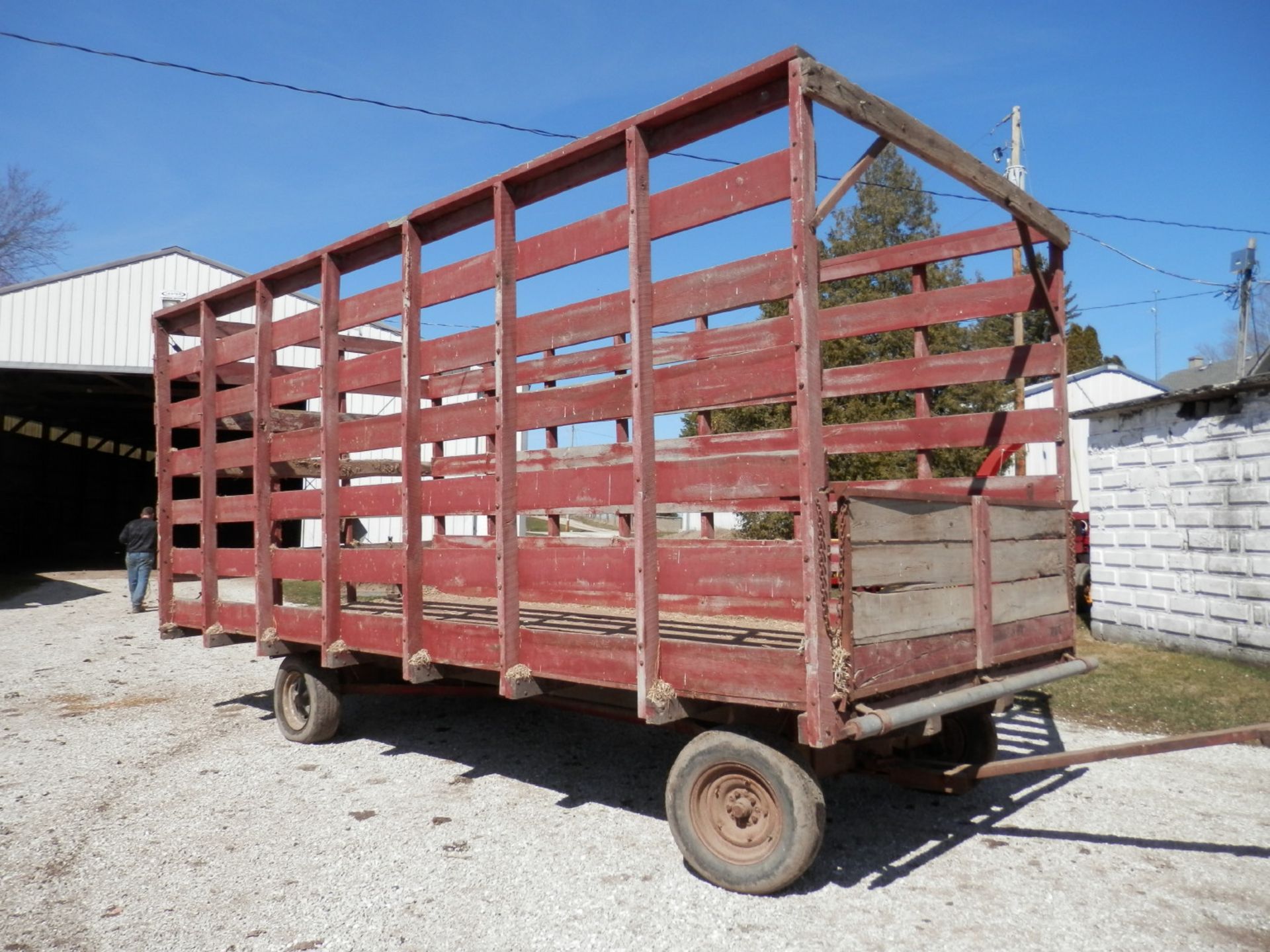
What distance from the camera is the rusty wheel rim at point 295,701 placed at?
20.2 ft

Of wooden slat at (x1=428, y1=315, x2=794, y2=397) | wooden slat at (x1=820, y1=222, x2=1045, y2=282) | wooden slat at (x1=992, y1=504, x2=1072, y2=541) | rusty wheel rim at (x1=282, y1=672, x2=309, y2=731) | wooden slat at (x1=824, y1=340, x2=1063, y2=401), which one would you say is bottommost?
rusty wheel rim at (x1=282, y1=672, x2=309, y2=731)

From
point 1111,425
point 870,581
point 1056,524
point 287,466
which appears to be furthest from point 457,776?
point 1111,425

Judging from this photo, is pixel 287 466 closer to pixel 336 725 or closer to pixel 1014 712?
pixel 336 725

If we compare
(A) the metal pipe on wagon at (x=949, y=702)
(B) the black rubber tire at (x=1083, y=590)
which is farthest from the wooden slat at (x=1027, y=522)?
(B) the black rubber tire at (x=1083, y=590)

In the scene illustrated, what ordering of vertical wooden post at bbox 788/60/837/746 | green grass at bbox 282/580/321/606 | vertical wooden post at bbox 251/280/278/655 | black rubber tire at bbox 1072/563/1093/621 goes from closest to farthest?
vertical wooden post at bbox 788/60/837/746, vertical wooden post at bbox 251/280/278/655, black rubber tire at bbox 1072/563/1093/621, green grass at bbox 282/580/321/606

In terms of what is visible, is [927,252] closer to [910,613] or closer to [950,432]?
[950,432]

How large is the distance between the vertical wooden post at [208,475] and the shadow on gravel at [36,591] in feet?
33.4

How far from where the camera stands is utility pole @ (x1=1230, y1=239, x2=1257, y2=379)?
26000mm

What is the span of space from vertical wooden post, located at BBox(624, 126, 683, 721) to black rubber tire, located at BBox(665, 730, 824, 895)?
0.25 m

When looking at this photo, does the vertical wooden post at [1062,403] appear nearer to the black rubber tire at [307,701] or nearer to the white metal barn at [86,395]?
the black rubber tire at [307,701]

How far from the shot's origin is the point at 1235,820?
4.49 m

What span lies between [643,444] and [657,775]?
8.21 feet

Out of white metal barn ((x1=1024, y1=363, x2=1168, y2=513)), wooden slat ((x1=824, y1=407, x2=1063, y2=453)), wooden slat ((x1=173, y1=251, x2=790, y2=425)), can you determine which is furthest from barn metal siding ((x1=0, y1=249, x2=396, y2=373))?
white metal barn ((x1=1024, y1=363, x2=1168, y2=513))

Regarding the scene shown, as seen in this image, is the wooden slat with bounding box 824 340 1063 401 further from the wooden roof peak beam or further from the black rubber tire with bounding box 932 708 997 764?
the black rubber tire with bounding box 932 708 997 764
